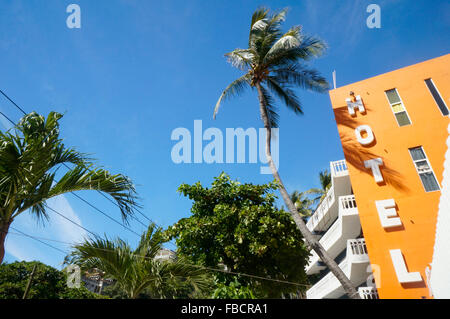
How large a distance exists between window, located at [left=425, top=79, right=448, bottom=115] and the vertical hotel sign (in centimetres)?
256

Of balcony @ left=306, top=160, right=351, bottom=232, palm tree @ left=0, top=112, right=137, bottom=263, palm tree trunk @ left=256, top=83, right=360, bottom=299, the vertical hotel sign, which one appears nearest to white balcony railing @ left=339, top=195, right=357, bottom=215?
balcony @ left=306, top=160, right=351, bottom=232

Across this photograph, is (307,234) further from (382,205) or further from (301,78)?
(301,78)

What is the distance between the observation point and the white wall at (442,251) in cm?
708

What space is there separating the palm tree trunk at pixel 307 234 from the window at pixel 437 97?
6851 millimetres

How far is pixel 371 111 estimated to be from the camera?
10.7 metres

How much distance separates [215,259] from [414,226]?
6.82m

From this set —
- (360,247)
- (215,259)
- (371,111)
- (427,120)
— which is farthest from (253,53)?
(360,247)

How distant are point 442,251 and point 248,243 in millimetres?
5995

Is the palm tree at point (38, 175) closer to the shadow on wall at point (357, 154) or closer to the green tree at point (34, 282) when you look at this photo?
the shadow on wall at point (357, 154)

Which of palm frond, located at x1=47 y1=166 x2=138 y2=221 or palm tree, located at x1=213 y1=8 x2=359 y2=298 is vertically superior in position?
palm tree, located at x1=213 y1=8 x2=359 y2=298

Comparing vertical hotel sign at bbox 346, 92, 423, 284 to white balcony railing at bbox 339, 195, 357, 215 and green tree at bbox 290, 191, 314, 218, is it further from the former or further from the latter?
green tree at bbox 290, 191, 314, 218

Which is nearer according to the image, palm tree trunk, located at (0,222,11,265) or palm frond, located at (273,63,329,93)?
palm tree trunk, located at (0,222,11,265)

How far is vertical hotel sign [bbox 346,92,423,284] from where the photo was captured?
7643 mm
